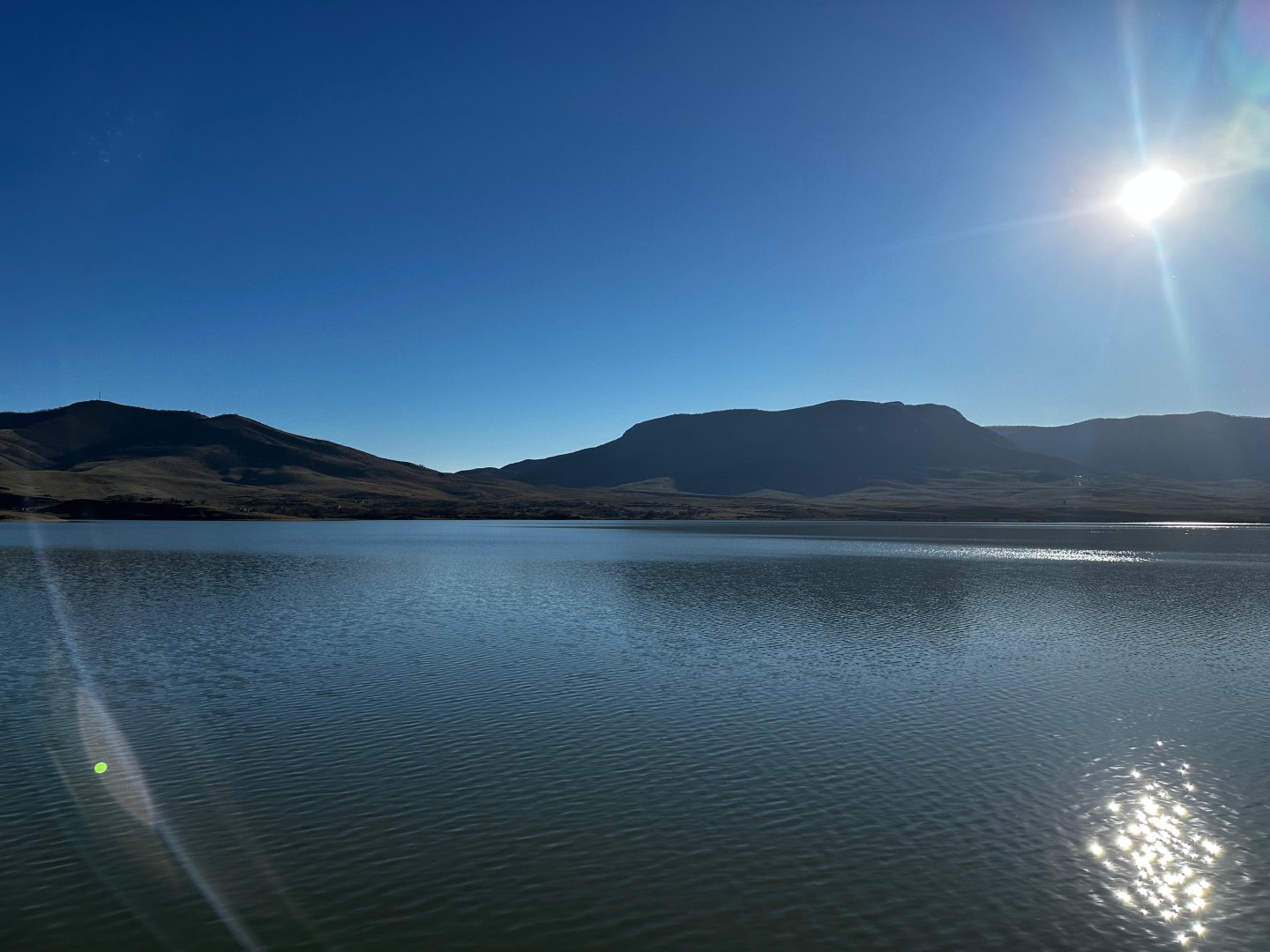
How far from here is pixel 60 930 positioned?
43.9 feet

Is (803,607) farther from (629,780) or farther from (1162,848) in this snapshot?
(1162,848)

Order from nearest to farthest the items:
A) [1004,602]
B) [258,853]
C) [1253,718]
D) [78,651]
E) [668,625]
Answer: [258,853] → [1253,718] → [78,651] → [668,625] → [1004,602]

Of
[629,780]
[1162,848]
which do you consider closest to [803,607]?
[629,780]

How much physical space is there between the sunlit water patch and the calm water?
8 cm

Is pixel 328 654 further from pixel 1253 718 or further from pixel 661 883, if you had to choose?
pixel 1253 718

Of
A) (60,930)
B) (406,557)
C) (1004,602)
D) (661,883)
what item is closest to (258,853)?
(60,930)

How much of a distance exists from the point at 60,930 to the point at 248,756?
8.95 m

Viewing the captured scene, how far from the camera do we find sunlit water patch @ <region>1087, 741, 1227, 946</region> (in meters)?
14.3

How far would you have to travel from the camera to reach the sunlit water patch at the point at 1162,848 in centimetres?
1431

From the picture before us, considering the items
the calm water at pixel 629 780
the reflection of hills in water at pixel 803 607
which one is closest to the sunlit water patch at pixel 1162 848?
the calm water at pixel 629 780

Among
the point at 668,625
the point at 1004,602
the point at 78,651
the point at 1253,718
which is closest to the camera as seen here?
the point at 1253,718

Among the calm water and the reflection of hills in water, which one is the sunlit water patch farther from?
the reflection of hills in water

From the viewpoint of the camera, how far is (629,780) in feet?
68.5

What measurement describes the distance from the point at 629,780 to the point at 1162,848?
12.2 meters
